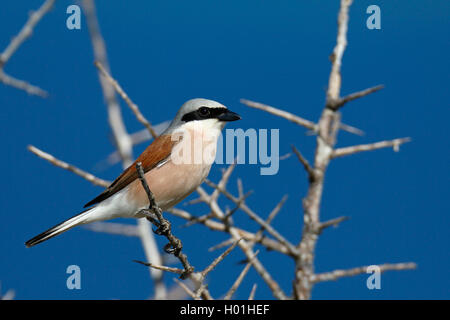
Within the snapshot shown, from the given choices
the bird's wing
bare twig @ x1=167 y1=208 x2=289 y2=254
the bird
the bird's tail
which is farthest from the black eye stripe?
the bird's tail

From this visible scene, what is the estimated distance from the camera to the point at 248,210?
11.6 ft

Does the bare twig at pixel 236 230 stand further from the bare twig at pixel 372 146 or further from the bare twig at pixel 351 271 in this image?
the bare twig at pixel 372 146

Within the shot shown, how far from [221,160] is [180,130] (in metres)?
0.36

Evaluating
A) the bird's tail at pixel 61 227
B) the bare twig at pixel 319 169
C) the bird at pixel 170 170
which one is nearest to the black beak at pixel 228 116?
the bird at pixel 170 170

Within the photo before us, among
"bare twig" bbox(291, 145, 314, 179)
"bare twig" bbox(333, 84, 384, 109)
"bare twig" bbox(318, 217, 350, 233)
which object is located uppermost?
"bare twig" bbox(333, 84, 384, 109)

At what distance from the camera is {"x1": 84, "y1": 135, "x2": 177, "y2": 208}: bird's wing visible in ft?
13.0

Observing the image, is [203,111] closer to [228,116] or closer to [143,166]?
[228,116]

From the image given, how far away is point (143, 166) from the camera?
399 cm

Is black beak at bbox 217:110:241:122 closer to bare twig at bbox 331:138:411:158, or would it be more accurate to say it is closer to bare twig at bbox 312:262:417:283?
bare twig at bbox 331:138:411:158

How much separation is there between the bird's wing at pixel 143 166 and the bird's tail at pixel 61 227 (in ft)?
0.23

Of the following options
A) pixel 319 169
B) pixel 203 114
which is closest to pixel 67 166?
pixel 203 114
